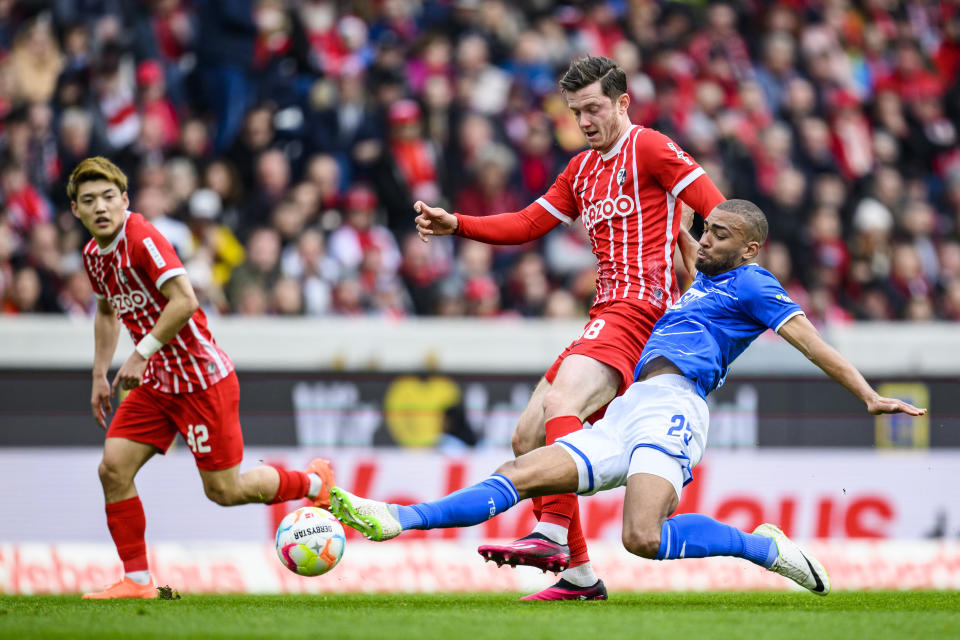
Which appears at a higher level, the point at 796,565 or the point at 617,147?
the point at 617,147

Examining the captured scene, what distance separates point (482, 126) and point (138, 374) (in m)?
6.24

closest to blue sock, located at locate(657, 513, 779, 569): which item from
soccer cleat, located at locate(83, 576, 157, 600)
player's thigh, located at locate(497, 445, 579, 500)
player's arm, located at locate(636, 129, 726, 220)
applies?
player's thigh, located at locate(497, 445, 579, 500)

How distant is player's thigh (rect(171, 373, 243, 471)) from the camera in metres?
6.60

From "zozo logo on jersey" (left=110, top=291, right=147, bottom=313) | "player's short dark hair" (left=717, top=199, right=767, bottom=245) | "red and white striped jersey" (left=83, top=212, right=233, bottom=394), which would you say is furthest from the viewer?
"zozo logo on jersey" (left=110, top=291, right=147, bottom=313)

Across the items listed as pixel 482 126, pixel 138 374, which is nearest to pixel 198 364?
pixel 138 374

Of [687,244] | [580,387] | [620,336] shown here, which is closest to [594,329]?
[620,336]

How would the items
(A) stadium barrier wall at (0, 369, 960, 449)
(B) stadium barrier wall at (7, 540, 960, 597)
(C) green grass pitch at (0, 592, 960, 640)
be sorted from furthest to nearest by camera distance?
(A) stadium barrier wall at (0, 369, 960, 449) < (B) stadium barrier wall at (7, 540, 960, 597) < (C) green grass pitch at (0, 592, 960, 640)

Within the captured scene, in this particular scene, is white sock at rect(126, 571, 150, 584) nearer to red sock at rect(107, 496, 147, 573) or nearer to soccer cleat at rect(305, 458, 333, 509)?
red sock at rect(107, 496, 147, 573)

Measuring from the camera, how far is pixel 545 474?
17.9 ft

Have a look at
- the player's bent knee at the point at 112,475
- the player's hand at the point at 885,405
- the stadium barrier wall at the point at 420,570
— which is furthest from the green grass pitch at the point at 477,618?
the stadium barrier wall at the point at 420,570

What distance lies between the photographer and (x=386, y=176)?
446 inches

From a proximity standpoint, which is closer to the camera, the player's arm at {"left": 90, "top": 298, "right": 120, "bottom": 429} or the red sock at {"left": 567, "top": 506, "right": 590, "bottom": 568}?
the red sock at {"left": 567, "top": 506, "right": 590, "bottom": 568}

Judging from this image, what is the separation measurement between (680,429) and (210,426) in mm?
2507

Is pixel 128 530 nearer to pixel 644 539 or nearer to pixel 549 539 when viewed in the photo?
pixel 549 539
